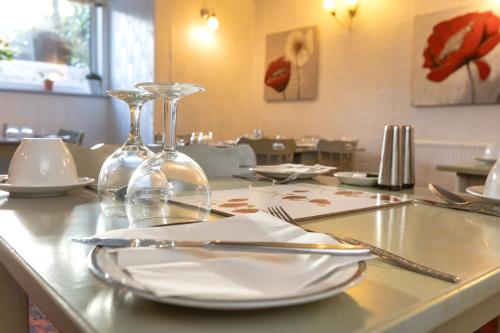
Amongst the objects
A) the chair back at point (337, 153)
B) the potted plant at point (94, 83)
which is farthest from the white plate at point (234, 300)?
the potted plant at point (94, 83)

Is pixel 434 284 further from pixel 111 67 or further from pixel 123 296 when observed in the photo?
pixel 111 67

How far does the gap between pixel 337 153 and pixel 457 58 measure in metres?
1.26

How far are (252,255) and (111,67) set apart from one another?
5.50 metres

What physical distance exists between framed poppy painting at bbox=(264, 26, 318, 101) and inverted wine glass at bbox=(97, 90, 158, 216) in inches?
162

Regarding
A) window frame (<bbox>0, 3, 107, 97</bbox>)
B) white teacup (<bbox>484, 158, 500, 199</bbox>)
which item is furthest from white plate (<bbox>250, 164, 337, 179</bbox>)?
window frame (<bbox>0, 3, 107, 97</bbox>)

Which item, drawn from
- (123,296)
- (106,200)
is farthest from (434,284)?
(106,200)

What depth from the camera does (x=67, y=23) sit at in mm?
5273

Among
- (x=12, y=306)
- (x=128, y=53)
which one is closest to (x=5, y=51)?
(x=128, y=53)

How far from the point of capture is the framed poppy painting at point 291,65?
4766 millimetres

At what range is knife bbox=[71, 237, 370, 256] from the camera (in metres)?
0.40

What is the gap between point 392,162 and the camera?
1.13 meters

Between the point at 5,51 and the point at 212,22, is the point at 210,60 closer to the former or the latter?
the point at 212,22

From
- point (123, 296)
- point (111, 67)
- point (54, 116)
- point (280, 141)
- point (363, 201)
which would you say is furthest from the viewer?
point (111, 67)

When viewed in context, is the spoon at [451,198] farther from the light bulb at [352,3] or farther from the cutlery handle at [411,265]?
the light bulb at [352,3]
